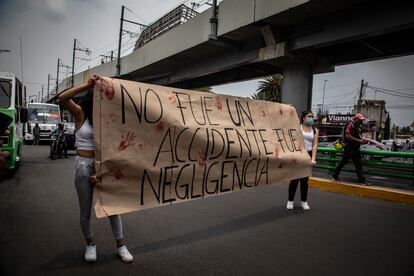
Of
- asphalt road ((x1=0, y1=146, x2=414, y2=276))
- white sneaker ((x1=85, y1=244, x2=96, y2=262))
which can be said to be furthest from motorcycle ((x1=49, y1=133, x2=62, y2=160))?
white sneaker ((x1=85, y1=244, x2=96, y2=262))

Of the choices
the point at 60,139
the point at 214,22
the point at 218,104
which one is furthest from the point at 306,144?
the point at 60,139

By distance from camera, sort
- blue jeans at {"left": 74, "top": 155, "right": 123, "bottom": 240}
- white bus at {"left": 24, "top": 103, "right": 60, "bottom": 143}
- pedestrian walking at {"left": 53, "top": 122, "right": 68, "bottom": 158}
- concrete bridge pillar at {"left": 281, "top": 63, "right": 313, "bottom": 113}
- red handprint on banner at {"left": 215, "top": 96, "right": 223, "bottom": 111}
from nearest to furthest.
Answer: blue jeans at {"left": 74, "top": 155, "right": 123, "bottom": 240}, red handprint on banner at {"left": 215, "top": 96, "right": 223, "bottom": 111}, pedestrian walking at {"left": 53, "top": 122, "right": 68, "bottom": 158}, concrete bridge pillar at {"left": 281, "top": 63, "right": 313, "bottom": 113}, white bus at {"left": 24, "top": 103, "right": 60, "bottom": 143}

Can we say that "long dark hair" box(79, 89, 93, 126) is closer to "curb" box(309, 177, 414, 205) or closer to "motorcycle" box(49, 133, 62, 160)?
"curb" box(309, 177, 414, 205)

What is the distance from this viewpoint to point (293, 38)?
13422 mm

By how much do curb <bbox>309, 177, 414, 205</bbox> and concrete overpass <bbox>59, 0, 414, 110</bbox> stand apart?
18.6ft

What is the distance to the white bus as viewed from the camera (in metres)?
22.0

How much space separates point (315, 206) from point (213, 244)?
2945mm

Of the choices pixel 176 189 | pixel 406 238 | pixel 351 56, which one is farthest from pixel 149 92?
pixel 351 56

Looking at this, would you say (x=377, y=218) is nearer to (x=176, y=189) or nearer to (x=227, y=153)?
(x=227, y=153)

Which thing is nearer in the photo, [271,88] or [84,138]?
[84,138]

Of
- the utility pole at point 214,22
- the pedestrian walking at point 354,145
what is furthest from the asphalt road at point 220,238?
the utility pole at point 214,22

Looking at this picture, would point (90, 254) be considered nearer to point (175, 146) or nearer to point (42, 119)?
point (175, 146)

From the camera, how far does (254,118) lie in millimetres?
4836

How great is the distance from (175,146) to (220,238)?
4.75ft
